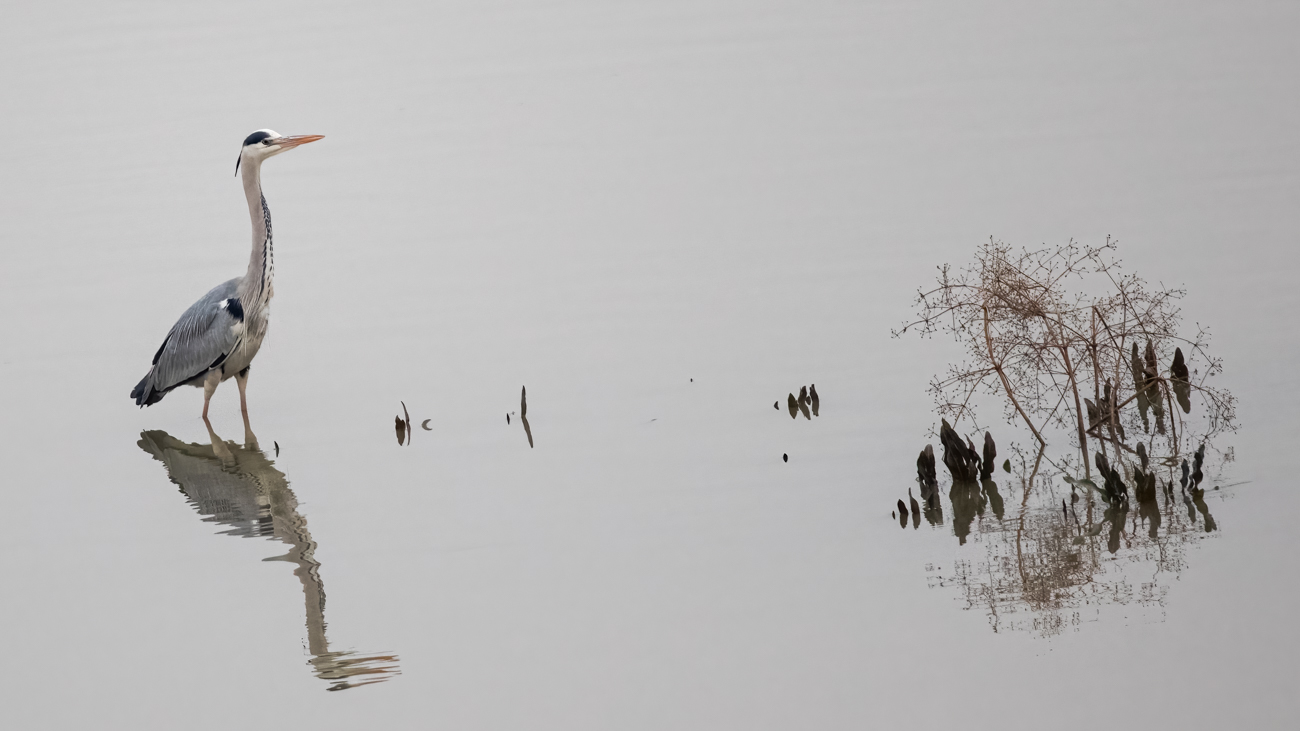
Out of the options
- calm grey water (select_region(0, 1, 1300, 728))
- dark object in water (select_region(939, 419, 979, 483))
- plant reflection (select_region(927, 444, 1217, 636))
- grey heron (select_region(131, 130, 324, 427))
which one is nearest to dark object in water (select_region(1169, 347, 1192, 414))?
calm grey water (select_region(0, 1, 1300, 728))

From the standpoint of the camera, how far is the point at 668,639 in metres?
6.49

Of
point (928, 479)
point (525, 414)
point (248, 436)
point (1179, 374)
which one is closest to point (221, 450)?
point (248, 436)

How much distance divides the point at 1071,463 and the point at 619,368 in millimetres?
3843

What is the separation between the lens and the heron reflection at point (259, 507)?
656 centimetres

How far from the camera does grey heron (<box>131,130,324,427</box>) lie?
10258 mm

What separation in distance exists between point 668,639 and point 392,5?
24.7 meters

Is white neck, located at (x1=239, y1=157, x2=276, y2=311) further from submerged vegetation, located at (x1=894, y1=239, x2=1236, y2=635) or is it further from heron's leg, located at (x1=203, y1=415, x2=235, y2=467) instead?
submerged vegetation, located at (x1=894, y1=239, x2=1236, y2=635)

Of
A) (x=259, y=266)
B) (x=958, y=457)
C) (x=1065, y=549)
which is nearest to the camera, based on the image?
(x=1065, y=549)

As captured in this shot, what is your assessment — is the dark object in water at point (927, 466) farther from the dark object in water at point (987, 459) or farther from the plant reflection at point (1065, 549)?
the dark object in water at point (987, 459)

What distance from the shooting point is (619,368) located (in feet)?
35.2

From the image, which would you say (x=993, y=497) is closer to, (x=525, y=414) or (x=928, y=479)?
(x=928, y=479)

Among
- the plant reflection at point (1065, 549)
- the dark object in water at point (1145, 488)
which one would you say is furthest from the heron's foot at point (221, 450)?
the dark object in water at point (1145, 488)

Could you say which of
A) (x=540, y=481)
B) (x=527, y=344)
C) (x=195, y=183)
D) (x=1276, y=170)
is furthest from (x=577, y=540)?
(x=195, y=183)

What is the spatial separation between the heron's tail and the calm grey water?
0.21 m
